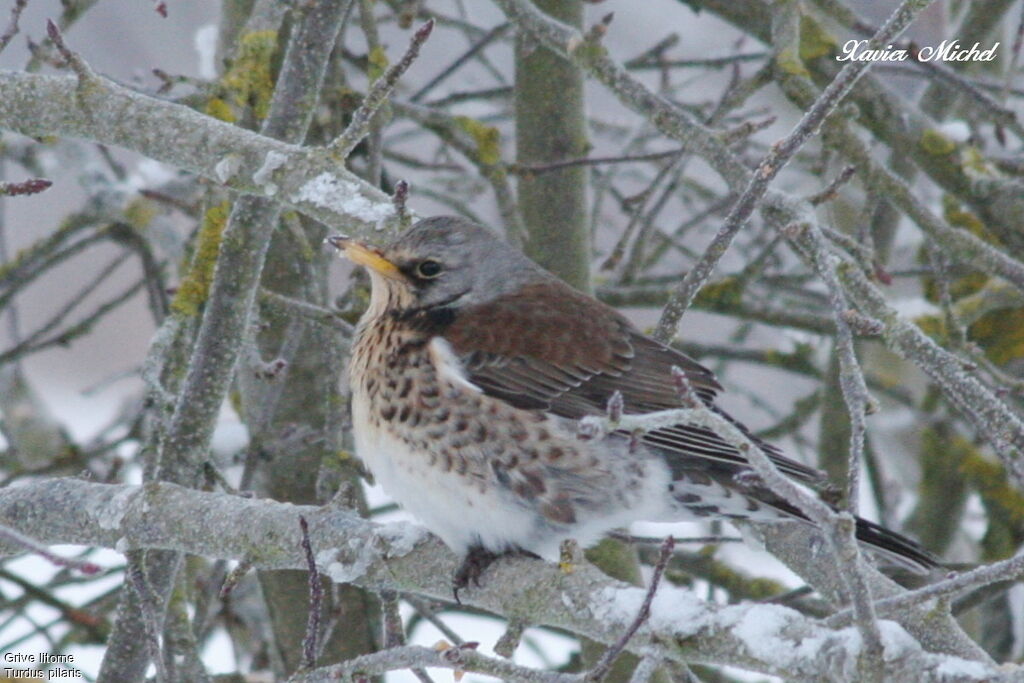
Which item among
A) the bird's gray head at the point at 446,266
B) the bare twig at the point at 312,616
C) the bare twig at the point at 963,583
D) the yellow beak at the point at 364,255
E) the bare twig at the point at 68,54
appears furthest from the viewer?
the bird's gray head at the point at 446,266

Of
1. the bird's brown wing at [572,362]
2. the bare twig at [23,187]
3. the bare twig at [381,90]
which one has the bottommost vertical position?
the bird's brown wing at [572,362]

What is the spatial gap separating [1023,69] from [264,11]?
3843mm

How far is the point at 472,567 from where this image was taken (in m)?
3.10

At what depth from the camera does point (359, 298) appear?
446cm

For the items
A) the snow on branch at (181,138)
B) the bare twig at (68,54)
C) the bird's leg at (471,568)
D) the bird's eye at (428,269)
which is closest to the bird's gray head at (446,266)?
the bird's eye at (428,269)

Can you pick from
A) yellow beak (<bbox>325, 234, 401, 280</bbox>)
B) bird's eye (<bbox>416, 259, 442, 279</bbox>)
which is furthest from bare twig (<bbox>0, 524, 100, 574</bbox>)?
bird's eye (<bbox>416, 259, 442, 279</bbox>)

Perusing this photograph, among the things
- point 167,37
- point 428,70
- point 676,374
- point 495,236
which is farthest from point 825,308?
point 167,37

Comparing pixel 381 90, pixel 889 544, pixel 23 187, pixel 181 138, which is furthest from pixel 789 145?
pixel 23 187

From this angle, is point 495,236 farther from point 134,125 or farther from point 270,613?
point 270,613

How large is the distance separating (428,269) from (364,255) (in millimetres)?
358

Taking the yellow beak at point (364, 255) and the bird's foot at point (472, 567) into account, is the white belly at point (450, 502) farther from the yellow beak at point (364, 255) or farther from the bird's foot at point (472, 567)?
the yellow beak at point (364, 255)

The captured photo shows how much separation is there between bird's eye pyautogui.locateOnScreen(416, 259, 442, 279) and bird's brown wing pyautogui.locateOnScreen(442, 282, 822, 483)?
14cm

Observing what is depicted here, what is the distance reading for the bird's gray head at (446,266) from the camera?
3.72 m

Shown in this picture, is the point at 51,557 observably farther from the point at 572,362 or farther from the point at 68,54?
the point at 572,362
